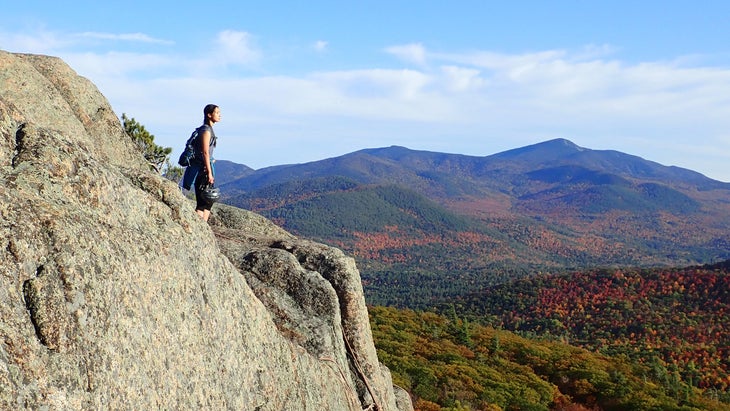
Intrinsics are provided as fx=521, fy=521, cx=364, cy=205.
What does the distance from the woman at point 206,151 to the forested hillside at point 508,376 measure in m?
18.9

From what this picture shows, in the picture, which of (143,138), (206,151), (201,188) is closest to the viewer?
(206,151)

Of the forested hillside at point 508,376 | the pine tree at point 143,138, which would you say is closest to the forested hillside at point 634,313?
the forested hillside at point 508,376

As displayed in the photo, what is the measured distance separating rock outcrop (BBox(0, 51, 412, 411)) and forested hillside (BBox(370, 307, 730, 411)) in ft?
57.8

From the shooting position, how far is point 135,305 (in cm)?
596

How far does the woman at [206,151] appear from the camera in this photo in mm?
10219

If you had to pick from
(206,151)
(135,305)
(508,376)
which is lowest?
(508,376)

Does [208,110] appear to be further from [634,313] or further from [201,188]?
[634,313]

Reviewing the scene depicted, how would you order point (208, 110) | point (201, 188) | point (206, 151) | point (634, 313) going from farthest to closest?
point (634, 313), point (201, 188), point (208, 110), point (206, 151)

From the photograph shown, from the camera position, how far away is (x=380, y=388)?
1205 cm

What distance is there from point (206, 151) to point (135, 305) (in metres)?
4.81

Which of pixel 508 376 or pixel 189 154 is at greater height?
pixel 189 154

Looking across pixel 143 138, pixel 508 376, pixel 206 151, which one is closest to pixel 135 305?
pixel 206 151

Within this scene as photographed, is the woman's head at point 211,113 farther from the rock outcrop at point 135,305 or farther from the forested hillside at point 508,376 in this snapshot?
the forested hillside at point 508,376

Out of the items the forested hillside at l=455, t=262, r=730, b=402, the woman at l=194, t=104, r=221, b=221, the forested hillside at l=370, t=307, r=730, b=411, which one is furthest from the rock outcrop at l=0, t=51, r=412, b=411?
the forested hillside at l=455, t=262, r=730, b=402
